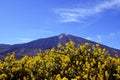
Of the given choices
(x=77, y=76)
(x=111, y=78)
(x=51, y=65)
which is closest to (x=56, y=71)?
(x=51, y=65)

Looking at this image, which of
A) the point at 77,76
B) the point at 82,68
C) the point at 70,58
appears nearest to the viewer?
the point at 77,76

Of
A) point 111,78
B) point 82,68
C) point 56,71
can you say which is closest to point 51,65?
point 56,71

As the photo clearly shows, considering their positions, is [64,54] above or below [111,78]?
above

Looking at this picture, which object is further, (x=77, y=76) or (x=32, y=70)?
(x=32, y=70)

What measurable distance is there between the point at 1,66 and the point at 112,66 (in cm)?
514

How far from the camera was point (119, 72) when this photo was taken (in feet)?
54.6

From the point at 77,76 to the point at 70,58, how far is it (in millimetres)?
2295

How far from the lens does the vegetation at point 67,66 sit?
1628cm

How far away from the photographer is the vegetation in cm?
1628

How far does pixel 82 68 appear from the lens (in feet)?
55.1

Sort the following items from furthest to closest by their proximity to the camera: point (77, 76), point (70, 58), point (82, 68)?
point (70, 58) → point (82, 68) → point (77, 76)

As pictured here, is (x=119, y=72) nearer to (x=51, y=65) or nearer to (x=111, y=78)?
(x=111, y=78)

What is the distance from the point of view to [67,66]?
17.1 m

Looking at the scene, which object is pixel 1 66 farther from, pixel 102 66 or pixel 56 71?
pixel 102 66
